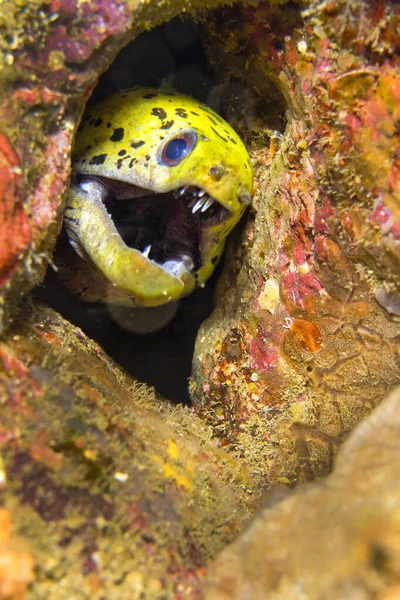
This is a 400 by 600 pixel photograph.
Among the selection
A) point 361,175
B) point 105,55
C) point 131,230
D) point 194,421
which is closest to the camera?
point 361,175

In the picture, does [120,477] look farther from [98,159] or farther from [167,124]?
[167,124]

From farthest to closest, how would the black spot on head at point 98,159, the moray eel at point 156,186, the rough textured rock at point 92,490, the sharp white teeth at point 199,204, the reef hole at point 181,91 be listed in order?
the reef hole at point 181,91 → the black spot on head at point 98,159 → the sharp white teeth at point 199,204 → the moray eel at point 156,186 → the rough textured rock at point 92,490

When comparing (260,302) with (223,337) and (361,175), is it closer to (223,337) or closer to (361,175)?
(223,337)

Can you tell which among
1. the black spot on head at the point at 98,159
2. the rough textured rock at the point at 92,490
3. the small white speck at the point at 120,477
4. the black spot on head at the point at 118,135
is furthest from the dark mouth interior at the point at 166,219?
the small white speck at the point at 120,477

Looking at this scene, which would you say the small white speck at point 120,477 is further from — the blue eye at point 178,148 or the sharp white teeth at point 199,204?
the blue eye at point 178,148

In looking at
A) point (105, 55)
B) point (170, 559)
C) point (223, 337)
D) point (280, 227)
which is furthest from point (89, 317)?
point (170, 559)

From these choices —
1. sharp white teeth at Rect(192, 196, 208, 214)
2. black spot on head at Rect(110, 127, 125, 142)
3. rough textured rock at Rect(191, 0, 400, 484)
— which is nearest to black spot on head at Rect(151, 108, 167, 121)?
black spot on head at Rect(110, 127, 125, 142)
